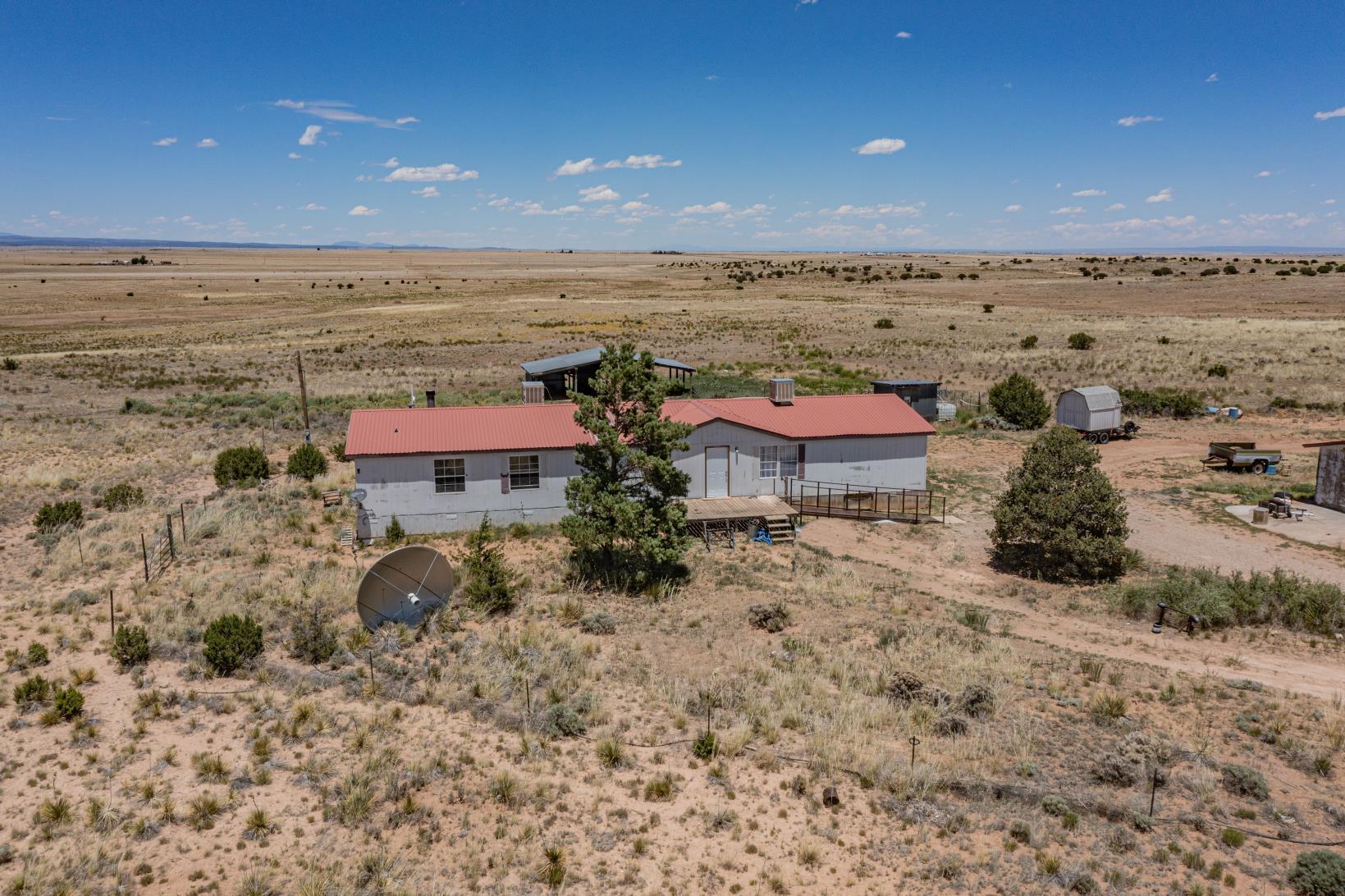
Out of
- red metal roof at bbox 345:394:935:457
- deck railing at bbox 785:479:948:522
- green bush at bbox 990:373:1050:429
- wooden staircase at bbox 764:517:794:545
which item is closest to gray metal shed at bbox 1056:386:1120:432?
green bush at bbox 990:373:1050:429

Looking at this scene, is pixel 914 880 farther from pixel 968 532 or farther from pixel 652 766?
pixel 968 532

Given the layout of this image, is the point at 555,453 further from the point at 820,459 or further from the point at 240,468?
the point at 240,468

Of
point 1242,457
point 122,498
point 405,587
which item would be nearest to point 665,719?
point 405,587

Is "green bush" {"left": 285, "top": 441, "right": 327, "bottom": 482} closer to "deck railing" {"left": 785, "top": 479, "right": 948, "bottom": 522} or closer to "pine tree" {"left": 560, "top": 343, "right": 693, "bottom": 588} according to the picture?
"pine tree" {"left": 560, "top": 343, "right": 693, "bottom": 588}

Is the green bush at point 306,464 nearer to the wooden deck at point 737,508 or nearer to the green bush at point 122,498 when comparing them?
the green bush at point 122,498

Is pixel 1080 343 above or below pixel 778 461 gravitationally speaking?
above

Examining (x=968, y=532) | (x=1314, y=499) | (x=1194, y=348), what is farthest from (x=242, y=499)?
(x=1194, y=348)
